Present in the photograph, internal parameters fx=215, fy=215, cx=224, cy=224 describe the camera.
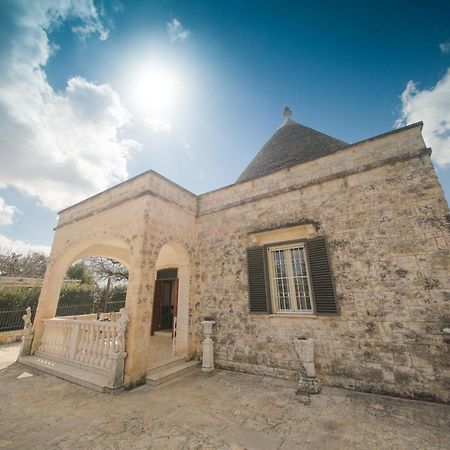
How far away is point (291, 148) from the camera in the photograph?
327 inches

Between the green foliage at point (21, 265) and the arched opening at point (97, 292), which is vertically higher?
the green foliage at point (21, 265)

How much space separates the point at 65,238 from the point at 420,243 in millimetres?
9925

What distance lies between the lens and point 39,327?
22.1 ft

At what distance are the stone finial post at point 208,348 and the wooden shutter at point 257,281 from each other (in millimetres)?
1247

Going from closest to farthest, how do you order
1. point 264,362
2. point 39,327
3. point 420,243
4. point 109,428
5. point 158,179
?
point 109,428 → point 420,243 → point 264,362 → point 158,179 → point 39,327

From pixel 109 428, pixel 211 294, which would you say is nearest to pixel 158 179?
pixel 211 294

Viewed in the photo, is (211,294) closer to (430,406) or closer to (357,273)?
(357,273)

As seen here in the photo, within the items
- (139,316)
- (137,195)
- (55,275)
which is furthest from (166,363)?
(55,275)

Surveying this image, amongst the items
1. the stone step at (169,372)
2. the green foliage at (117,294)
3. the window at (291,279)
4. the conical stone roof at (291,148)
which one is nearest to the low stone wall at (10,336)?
the green foliage at (117,294)

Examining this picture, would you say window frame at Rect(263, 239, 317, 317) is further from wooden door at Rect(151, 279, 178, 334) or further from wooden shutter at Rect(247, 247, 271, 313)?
wooden door at Rect(151, 279, 178, 334)

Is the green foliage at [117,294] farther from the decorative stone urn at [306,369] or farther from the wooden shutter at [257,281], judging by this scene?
the decorative stone urn at [306,369]

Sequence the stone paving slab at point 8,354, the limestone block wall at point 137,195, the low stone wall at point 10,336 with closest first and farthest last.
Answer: the limestone block wall at point 137,195
the stone paving slab at point 8,354
the low stone wall at point 10,336

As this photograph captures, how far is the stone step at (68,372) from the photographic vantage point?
4354 mm

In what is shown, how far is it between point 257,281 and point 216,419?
287 cm
